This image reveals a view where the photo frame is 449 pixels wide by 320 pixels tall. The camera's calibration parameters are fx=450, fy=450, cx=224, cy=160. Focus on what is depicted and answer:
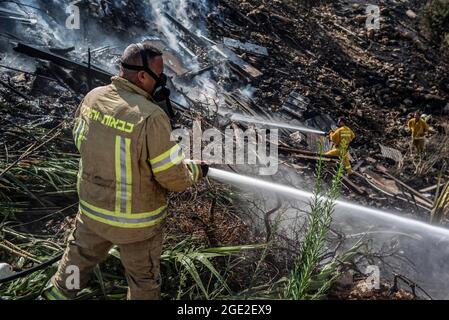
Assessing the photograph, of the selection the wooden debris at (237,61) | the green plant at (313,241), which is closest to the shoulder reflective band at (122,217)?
the green plant at (313,241)

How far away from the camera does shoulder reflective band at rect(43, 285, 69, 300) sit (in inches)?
118

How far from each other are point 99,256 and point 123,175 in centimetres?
72

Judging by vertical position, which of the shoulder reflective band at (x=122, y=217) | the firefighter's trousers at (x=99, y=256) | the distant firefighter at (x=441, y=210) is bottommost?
the distant firefighter at (x=441, y=210)

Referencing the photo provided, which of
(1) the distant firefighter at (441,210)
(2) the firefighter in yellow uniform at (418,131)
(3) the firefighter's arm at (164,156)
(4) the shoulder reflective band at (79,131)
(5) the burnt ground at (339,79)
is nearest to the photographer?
(3) the firefighter's arm at (164,156)

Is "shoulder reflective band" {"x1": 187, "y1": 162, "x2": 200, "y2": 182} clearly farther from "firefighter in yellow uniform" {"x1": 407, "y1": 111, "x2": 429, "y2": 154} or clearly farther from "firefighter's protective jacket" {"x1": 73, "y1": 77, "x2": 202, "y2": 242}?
"firefighter in yellow uniform" {"x1": 407, "y1": 111, "x2": 429, "y2": 154}

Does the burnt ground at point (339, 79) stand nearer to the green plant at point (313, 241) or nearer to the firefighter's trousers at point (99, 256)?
the firefighter's trousers at point (99, 256)

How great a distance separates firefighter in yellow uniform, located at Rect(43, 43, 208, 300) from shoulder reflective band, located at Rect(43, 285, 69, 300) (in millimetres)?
20

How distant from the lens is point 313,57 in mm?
10961

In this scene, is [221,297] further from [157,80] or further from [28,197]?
[28,197]

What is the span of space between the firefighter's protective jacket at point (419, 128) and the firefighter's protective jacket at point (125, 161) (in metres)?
7.66

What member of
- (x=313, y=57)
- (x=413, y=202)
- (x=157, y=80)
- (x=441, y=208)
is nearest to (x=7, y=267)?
(x=157, y=80)

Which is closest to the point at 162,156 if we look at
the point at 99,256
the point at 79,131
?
the point at 79,131

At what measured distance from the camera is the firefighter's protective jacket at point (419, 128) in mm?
9242
